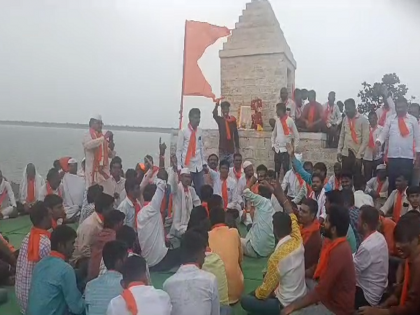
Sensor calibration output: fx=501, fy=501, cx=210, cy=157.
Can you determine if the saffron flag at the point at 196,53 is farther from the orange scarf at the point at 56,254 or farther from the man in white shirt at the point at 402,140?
the orange scarf at the point at 56,254

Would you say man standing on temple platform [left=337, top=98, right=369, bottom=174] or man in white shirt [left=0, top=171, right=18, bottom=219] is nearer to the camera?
man standing on temple platform [left=337, top=98, right=369, bottom=174]

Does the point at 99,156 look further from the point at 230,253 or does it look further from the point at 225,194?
the point at 230,253

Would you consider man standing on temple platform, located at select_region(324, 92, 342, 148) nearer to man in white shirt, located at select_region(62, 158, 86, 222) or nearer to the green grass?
the green grass

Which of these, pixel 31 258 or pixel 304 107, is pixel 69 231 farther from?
pixel 304 107

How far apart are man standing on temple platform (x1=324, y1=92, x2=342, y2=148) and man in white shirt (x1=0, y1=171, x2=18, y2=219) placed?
6.85 metres

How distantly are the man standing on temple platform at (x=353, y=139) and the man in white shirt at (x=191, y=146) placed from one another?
8.29 ft

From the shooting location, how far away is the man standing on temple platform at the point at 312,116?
37.5 feet

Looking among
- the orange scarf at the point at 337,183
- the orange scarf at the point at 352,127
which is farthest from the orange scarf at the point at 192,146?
the orange scarf at the point at 352,127

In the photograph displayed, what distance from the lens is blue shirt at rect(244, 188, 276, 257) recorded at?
6.12 meters

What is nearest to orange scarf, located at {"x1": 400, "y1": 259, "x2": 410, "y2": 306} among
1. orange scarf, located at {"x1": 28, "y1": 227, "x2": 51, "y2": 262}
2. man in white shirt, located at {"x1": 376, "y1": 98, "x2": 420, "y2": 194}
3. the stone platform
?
orange scarf, located at {"x1": 28, "y1": 227, "x2": 51, "y2": 262}

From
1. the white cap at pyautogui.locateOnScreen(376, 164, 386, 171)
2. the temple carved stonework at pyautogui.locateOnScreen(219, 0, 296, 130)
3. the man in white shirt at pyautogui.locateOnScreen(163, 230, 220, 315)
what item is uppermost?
the temple carved stonework at pyautogui.locateOnScreen(219, 0, 296, 130)

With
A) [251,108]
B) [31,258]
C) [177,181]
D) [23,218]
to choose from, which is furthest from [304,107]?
[31,258]

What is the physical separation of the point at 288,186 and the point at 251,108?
13.5 ft

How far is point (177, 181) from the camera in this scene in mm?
7199
